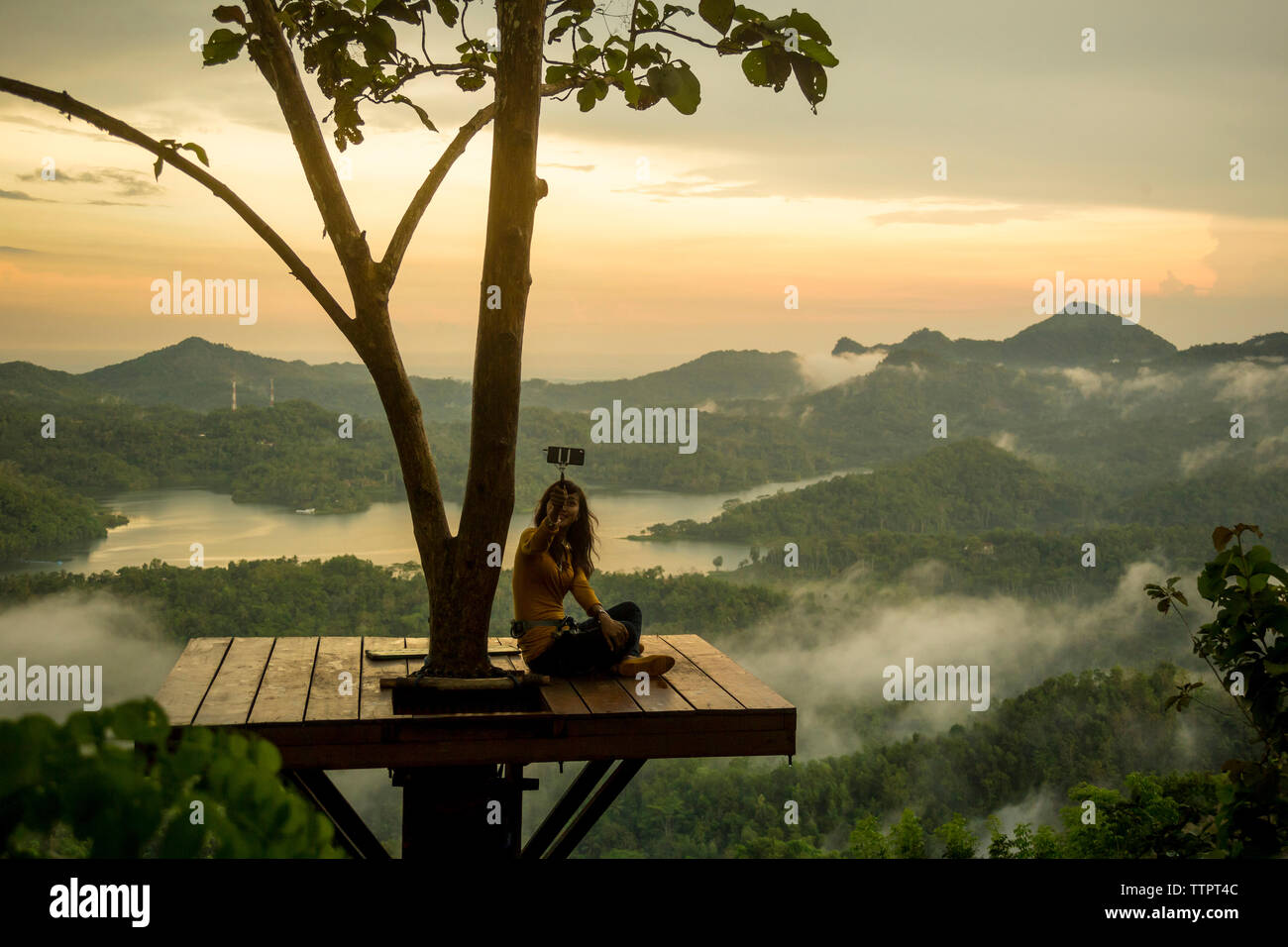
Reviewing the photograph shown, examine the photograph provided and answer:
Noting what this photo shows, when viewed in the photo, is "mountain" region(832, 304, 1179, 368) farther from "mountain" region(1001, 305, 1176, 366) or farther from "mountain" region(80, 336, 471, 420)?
"mountain" region(80, 336, 471, 420)

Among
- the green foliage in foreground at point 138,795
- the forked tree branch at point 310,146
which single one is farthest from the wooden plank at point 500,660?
the green foliage in foreground at point 138,795

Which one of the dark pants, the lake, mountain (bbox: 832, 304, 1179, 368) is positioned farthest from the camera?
mountain (bbox: 832, 304, 1179, 368)

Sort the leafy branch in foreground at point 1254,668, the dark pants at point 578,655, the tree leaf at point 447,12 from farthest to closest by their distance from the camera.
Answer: the tree leaf at point 447,12, the dark pants at point 578,655, the leafy branch in foreground at point 1254,668

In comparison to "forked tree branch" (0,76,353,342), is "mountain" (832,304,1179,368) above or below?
above

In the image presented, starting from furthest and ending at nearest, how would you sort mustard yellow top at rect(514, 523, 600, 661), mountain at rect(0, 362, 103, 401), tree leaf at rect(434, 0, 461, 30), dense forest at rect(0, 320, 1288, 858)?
mountain at rect(0, 362, 103, 401), dense forest at rect(0, 320, 1288, 858), tree leaf at rect(434, 0, 461, 30), mustard yellow top at rect(514, 523, 600, 661)

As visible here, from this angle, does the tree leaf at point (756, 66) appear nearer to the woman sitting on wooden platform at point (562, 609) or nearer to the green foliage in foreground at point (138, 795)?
the woman sitting on wooden platform at point (562, 609)

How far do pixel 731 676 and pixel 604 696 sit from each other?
0.50m

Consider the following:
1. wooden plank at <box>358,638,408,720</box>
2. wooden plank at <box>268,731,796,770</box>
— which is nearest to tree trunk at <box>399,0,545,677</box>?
wooden plank at <box>358,638,408,720</box>

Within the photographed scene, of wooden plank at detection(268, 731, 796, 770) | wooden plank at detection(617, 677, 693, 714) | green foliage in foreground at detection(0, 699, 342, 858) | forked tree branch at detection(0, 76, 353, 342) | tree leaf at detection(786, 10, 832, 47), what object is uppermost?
tree leaf at detection(786, 10, 832, 47)

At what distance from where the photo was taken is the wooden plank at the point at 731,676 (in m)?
3.12

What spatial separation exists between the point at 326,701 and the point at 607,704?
778mm

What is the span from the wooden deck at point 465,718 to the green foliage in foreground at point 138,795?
1.85 m

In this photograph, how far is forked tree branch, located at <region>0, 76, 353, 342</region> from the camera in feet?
10.0
